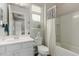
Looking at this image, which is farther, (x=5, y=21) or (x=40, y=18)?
(x=40, y=18)

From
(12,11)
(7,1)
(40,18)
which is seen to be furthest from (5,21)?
(40,18)

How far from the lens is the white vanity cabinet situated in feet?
4.39

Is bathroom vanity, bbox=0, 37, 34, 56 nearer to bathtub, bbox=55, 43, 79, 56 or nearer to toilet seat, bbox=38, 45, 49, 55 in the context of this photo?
toilet seat, bbox=38, 45, 49, 55

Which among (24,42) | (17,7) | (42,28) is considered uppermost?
(17,7)

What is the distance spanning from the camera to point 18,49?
1398mm

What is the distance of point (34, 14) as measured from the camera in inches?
56.9

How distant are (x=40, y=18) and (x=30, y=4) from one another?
27 cm

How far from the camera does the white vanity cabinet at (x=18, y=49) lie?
134cm

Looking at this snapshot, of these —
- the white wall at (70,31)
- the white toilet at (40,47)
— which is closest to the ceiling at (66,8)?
the white wall at (70,31)

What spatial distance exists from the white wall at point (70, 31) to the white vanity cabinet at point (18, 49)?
1.77 ft

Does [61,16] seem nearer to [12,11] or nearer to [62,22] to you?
[62,22]

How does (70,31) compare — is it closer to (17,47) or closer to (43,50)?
(43,50)

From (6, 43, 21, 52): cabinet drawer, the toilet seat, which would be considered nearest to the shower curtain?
the toilet seat

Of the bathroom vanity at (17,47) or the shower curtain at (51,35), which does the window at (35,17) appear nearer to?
the shower curtain at (51,35)
